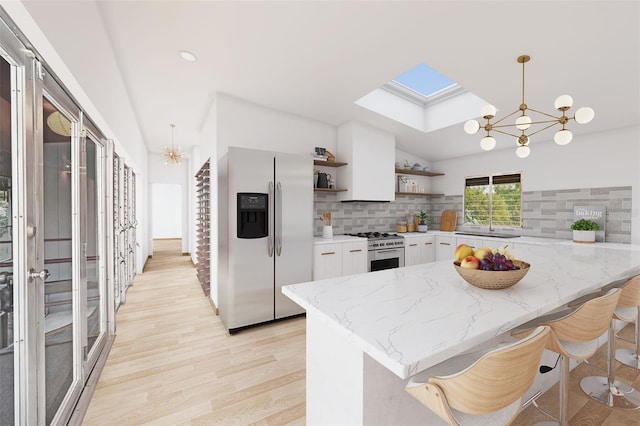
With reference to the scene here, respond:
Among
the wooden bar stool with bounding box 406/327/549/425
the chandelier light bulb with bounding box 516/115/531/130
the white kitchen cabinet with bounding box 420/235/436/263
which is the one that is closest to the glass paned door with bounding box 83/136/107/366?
the wooden bar stool with bounding box 406/327/549/425

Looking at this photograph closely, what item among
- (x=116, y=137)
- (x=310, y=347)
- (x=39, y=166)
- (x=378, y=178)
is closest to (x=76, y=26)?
(x=39, y=166)

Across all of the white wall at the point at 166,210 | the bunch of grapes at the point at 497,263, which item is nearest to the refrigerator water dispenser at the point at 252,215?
the bunch of grapes at the point at 497,263

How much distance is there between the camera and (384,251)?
13.4 feet

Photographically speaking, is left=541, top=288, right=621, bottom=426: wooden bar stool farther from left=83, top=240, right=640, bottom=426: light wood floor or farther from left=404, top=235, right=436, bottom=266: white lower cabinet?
left=404, top=235, right=436, bottom=266: white lower cabinet

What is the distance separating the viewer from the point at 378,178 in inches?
171

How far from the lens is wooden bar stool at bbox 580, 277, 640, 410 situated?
1806 mm

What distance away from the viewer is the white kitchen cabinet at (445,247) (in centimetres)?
461

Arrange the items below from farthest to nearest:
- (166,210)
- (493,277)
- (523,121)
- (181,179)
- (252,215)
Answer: (166,210) < (181,179) < (252,215) < (523,121) < (493,277)

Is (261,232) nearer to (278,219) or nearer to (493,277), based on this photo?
(278,219)

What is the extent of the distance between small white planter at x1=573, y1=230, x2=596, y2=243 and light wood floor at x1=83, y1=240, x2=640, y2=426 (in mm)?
1093

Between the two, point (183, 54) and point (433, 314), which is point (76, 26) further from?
point (433, 314)

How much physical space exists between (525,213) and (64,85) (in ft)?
18.3

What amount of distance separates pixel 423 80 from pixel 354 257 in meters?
2.60

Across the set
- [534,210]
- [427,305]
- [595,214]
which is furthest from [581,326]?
[534,210]
